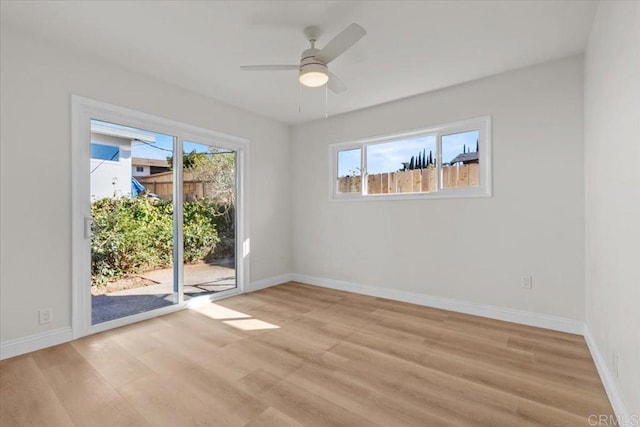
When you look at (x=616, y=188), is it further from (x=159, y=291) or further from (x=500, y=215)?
(x=159, y=291)

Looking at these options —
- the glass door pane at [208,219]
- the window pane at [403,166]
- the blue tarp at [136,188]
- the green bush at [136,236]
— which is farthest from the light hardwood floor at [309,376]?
the window pane at [403,166]

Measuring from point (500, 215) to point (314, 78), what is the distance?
2.36 m

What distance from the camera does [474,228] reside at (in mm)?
3266

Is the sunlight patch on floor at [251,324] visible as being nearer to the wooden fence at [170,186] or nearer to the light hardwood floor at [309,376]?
the light hardwood floor at [309,376]

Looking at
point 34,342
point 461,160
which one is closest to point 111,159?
point 34,342

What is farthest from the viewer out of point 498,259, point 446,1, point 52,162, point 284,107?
point 284,107

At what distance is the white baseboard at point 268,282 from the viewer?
14.1 feet

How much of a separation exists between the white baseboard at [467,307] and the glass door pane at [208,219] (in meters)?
1.48

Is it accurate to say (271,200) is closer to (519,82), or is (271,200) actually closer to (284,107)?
(284,107)

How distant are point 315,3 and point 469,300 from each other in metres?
3.23

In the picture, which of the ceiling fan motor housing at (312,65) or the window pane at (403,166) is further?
the window pane at (403,166)

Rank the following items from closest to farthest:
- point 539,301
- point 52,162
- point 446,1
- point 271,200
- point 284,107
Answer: point 446,1 → point 52,162 → point 539,301 → point 284,107 → point 271,200

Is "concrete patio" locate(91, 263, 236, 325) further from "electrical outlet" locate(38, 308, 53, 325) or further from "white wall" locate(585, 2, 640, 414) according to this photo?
"white wall" locate(585, 2, 640, 414)

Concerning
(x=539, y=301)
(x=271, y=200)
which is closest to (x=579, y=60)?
(x=539, y=301)
